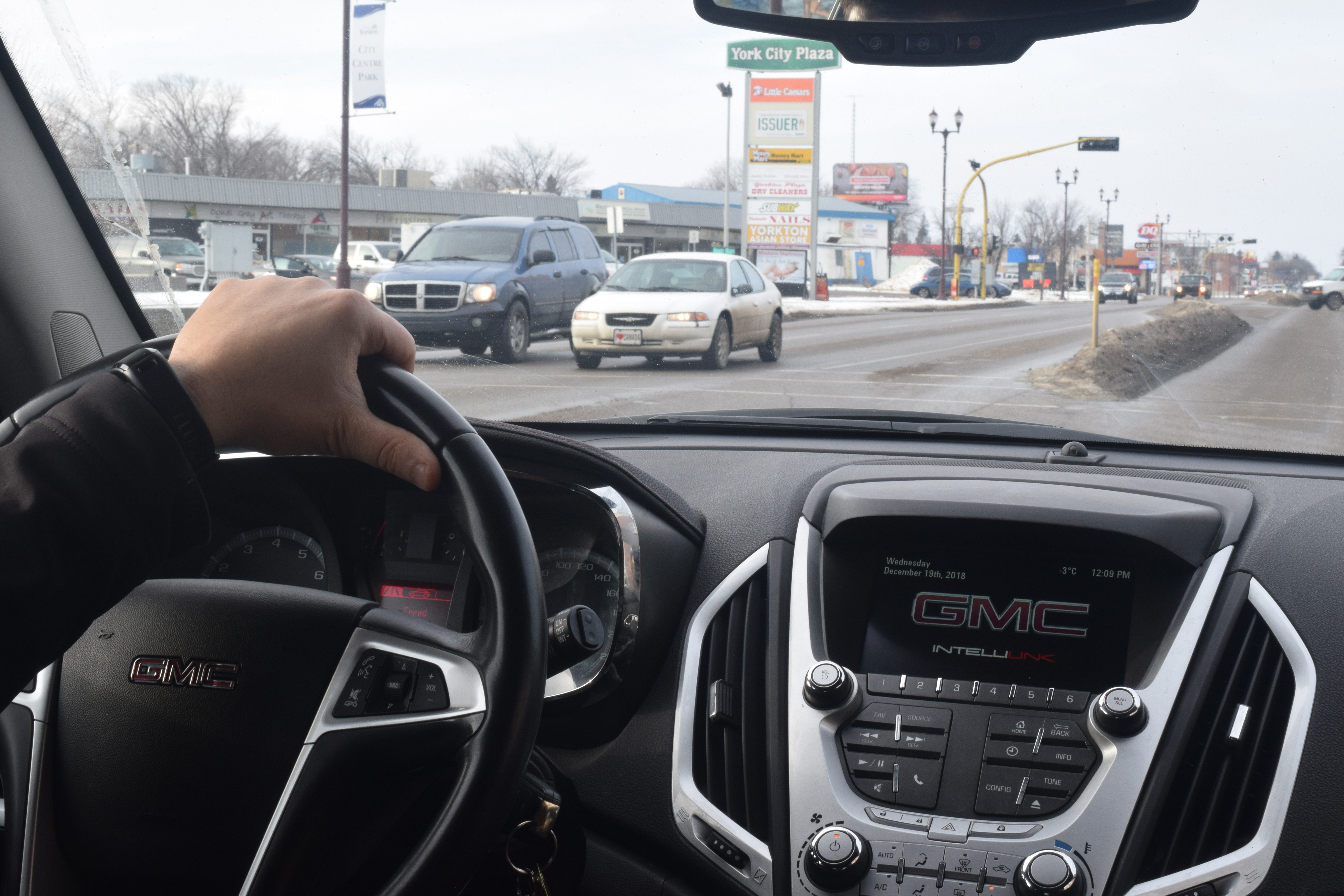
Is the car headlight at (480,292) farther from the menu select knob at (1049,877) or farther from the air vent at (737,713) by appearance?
the menu select knob at (1049,877)

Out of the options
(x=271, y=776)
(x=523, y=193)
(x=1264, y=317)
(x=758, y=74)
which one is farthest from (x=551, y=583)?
(x=1264, y=317)

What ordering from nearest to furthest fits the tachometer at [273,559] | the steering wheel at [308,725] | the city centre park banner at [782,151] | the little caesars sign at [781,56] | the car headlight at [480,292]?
1. the steering wheel at [308,725]
2. the tachometer at [273,559]
3. the little caesars sign at [781,56]
4. the city centre park banner at [782,151]
5. the car headlight at [480,292]

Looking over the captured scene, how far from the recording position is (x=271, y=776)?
1683 millimetres

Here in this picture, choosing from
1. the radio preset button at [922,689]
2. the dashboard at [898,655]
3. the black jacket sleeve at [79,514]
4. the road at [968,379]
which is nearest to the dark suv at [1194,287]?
the road at [968,379]

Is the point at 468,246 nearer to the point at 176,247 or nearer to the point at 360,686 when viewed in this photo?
the point at 176,247

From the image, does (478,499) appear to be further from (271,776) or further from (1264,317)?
(1264,317)

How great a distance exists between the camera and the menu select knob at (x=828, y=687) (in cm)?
212

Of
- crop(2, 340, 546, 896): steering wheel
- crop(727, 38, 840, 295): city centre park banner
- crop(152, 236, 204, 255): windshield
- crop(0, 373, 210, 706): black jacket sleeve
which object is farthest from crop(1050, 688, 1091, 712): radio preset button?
crop(152, 236, 204, 255): windshield

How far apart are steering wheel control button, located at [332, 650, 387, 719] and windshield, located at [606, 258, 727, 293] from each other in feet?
7.12

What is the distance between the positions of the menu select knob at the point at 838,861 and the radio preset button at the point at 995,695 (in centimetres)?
35

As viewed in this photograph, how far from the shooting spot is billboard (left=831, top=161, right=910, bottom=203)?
9.77 ft

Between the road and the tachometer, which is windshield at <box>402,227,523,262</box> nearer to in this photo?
the road

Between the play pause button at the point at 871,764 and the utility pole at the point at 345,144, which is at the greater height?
the utility pole at the point at 345,144

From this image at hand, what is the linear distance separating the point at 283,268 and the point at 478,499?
4.07 feet
